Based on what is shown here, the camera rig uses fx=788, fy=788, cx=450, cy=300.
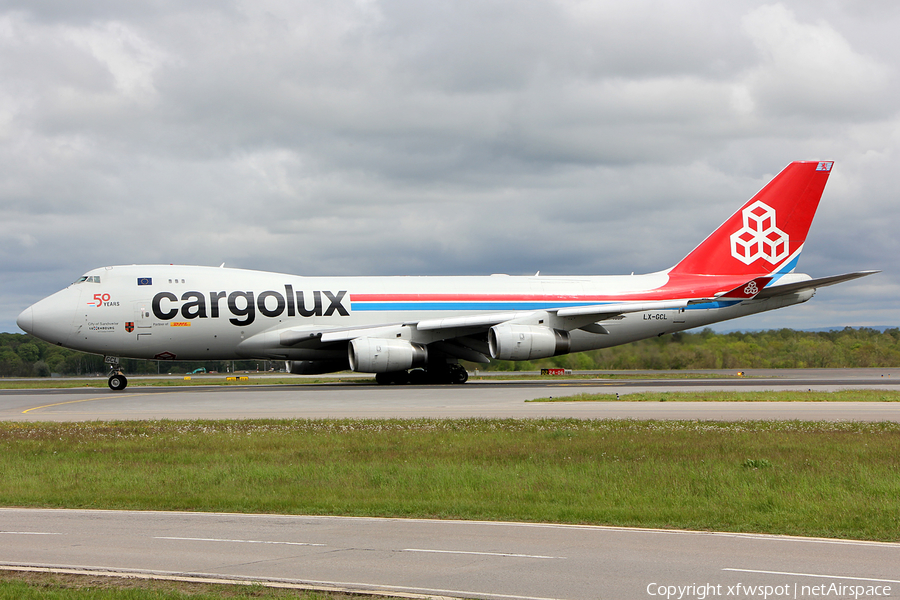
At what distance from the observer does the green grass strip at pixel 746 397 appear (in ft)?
84.4

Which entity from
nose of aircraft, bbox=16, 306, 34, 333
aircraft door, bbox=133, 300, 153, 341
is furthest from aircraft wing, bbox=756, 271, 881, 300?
nose of aircraft, bbox=16, 306, 34, 333

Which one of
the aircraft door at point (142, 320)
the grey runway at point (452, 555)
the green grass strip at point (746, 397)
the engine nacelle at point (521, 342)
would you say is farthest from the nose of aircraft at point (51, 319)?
the grey runway at point (452, 555)

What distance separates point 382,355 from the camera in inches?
1276

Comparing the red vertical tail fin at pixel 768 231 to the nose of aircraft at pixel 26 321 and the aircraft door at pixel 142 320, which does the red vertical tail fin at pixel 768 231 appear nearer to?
the aircraft door at pixel 142 320

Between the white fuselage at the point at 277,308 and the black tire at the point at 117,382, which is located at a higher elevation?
the white fuselage at the point at 277,308

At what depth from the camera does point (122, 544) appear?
8.75m

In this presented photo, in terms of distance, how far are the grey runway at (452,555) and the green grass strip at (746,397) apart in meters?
17.4

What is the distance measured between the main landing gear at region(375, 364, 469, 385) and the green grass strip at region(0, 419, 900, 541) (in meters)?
17.2

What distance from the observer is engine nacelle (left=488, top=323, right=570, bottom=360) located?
109ft

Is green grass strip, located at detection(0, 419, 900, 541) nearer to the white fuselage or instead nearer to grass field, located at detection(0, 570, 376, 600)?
grass field, located at detection(0, 570, 376, 600)

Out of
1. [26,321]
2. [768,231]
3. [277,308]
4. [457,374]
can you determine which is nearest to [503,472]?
[277,308]

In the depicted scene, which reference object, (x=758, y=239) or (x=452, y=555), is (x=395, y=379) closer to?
(x=758, y=239)

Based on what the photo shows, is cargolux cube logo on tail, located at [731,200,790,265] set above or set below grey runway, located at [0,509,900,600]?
above

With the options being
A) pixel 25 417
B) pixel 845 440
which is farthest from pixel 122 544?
pixel 25 417
